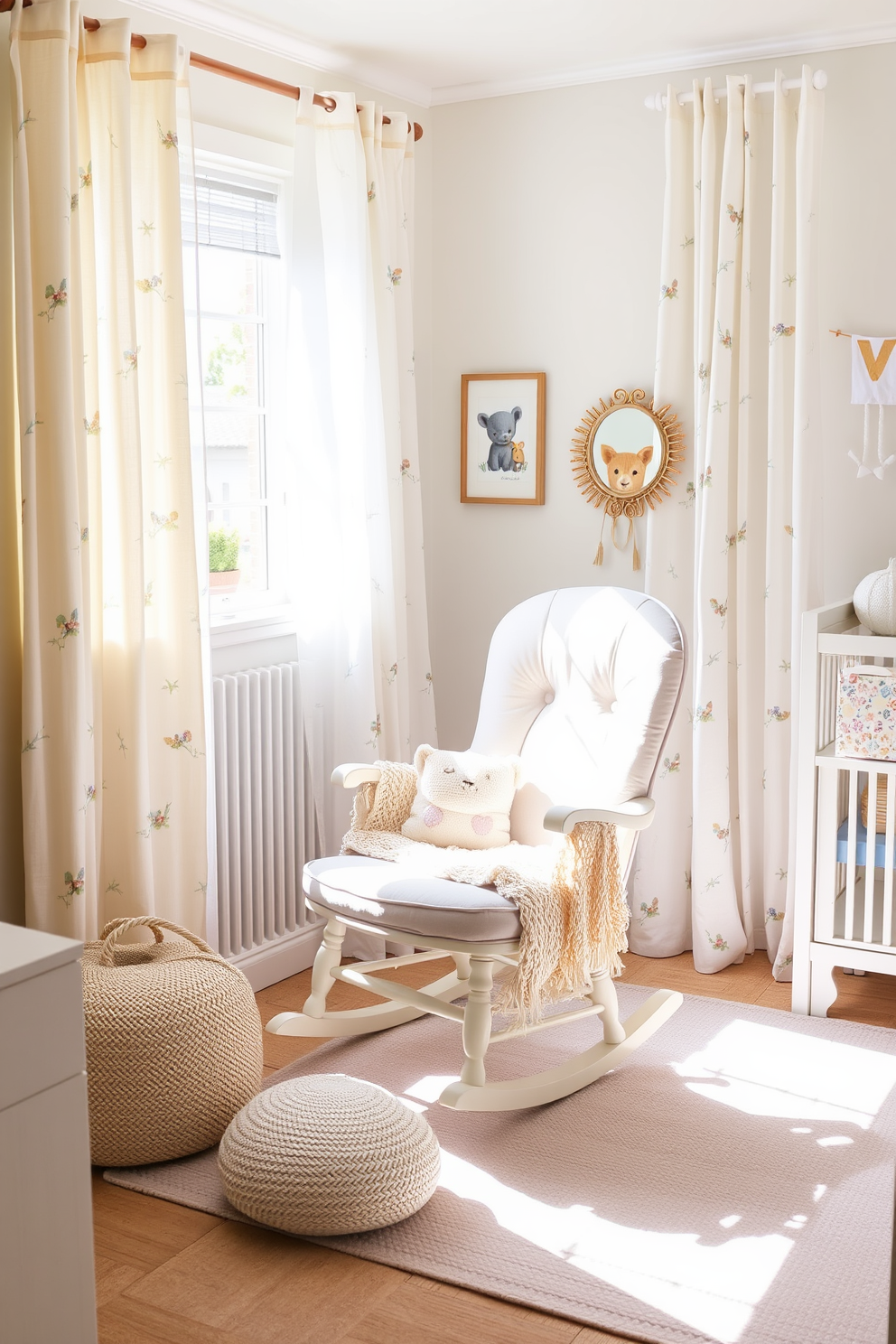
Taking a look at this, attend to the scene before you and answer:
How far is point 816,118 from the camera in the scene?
3.21 m

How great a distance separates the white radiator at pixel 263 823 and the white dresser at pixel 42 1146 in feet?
5.43

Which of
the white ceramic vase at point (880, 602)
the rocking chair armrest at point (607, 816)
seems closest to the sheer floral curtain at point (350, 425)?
the rocking chair armrest at point (607, 816)

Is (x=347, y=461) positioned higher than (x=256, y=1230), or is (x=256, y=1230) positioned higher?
(x=347, y=461)

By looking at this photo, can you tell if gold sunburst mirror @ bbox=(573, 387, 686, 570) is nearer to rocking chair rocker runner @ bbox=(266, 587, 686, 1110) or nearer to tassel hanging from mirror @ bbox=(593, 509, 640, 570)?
tassel hanging from mirror @ bbox=(593, 509, 640, 570)

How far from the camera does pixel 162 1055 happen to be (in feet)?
7.72

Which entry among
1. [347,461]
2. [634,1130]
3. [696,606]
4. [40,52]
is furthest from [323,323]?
[634,1130]

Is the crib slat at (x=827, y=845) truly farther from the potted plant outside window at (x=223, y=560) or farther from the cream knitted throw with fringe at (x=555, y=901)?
the potted plant outside window at (x=223, y=560)

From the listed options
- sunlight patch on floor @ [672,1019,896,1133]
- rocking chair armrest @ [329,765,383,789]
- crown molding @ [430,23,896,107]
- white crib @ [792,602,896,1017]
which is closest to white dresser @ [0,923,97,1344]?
rocking chair armrest @ [329,765,383,789]

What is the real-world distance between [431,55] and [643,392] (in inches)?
42.2

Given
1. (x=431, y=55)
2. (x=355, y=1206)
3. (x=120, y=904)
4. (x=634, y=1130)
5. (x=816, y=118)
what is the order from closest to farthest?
(x=355, y=1206)
(x=634, y=1130)
(x=120, y=904)
(x=816, y=118)
(x=431, y=55)

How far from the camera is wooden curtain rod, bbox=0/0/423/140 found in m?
2.56

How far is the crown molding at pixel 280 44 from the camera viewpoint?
2920 mm

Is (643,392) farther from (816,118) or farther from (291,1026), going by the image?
(291,1026)

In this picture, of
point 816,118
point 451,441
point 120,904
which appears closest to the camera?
point 120,904
